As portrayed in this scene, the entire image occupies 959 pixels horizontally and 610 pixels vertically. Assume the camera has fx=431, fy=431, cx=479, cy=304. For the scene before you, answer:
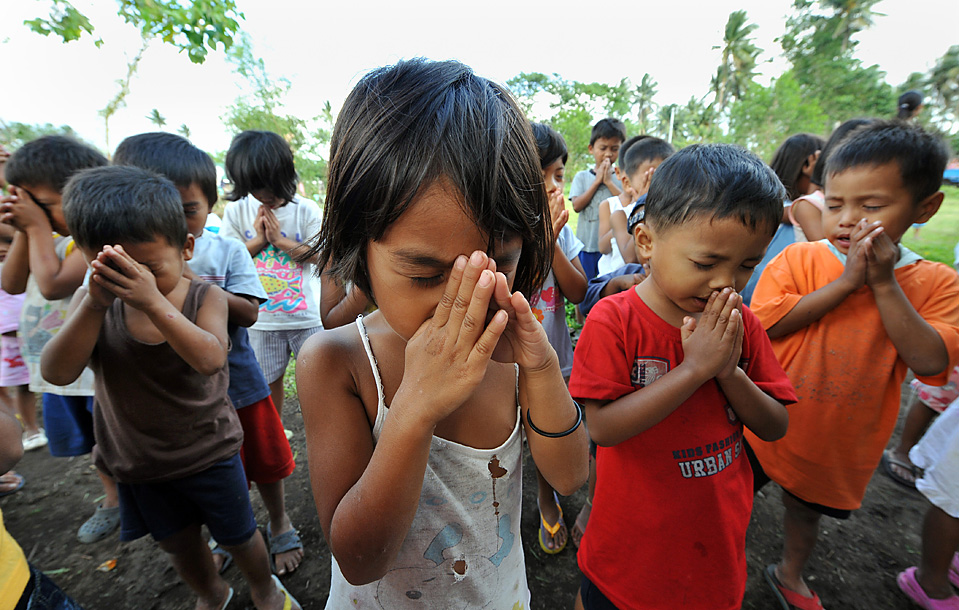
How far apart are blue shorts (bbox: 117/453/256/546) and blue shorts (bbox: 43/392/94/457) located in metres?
1.02

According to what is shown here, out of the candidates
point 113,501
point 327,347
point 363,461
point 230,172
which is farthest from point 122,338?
point 113,501

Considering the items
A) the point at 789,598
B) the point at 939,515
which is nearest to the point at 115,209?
the point at 789,598

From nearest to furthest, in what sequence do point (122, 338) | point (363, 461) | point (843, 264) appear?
point (363, 461) < point (122, 338) < point (843, 264)

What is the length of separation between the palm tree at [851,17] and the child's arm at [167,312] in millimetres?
47005

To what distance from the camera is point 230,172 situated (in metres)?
2.80

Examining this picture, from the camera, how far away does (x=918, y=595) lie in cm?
216

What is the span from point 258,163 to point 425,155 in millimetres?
2340

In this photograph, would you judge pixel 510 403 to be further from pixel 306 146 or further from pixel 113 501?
pixel 306 146

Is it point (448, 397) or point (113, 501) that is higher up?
point (448, 397)

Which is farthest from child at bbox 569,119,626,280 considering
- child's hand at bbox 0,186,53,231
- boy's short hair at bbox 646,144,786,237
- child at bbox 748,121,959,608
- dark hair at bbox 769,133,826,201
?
child's hand at bbox 0,186,53,231

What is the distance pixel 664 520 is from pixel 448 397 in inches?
38.6

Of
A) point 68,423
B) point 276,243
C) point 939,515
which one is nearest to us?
point 939,515

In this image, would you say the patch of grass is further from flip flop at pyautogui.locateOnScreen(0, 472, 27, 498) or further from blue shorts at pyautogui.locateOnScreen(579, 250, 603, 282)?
flip flop at pyautogui.locateOnScreen(0, 472, 27, 498)

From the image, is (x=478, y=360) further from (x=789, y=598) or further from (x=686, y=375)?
(x=789, y=598)
